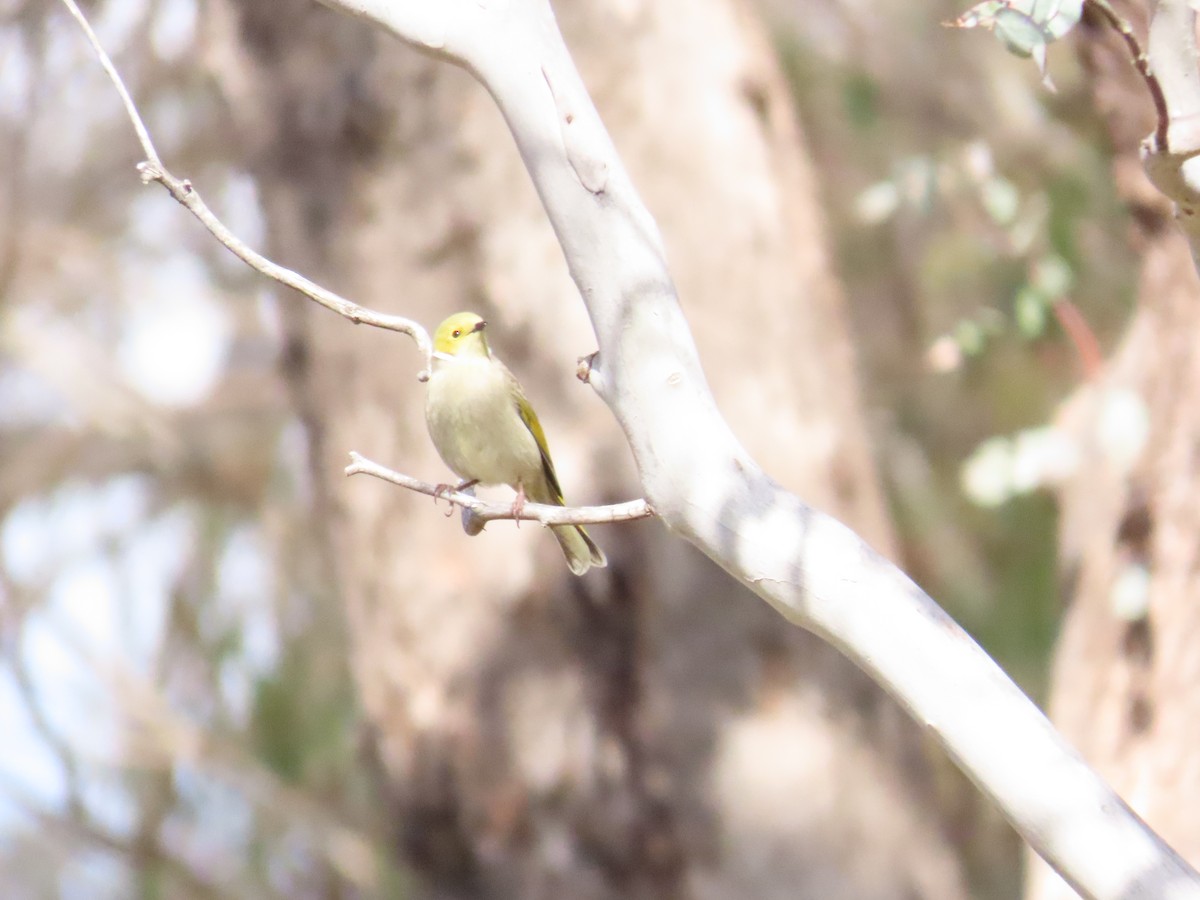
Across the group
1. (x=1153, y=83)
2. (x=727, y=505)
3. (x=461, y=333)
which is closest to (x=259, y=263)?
(x=727, y=505)

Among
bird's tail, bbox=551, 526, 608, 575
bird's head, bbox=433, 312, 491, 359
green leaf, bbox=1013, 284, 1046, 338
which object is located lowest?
bird's tail, bbox=551, 526, 608, 575

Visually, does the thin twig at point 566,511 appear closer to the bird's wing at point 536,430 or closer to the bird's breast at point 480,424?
the bird's breast at point 480,424

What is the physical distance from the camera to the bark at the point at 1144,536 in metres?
3.55

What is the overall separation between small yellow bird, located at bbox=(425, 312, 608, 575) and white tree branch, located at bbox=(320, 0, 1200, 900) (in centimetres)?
102

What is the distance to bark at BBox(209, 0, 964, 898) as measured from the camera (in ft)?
13.5

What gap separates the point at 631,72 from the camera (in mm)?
4445

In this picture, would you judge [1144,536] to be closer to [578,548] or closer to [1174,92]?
[578,548]

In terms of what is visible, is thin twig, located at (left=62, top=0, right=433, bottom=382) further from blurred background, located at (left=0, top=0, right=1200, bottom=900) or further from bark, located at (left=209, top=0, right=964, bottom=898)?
bark, located at (left=209, top=0, right=964, bottom=898)

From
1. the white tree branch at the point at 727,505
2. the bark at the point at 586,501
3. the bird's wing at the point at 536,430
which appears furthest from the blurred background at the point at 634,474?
the white tree branch at the point at 727,505

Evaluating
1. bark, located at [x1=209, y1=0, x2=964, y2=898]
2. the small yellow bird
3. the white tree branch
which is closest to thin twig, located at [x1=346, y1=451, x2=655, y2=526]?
the white tree branch

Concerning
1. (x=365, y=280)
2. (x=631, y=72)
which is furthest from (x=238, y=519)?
(x=631, y=72)

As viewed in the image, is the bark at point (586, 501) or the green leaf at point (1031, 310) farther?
the green leaf at point (1031, 310)

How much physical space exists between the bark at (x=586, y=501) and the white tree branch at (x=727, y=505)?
2.52 meters

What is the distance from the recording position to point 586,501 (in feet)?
13.6
